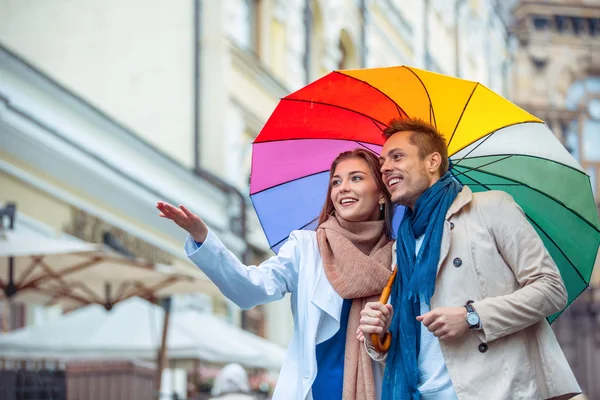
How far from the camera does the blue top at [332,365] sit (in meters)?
3.89

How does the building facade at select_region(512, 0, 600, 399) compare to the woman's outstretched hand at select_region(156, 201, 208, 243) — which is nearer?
the woman's outstretched hand at select_region(156, 201, 208, 243)

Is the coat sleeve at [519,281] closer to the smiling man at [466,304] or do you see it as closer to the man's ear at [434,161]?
the smiling man at [466,304]

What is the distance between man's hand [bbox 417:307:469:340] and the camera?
3.57 meters

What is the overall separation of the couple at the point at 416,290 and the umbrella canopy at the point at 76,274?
4.62 m

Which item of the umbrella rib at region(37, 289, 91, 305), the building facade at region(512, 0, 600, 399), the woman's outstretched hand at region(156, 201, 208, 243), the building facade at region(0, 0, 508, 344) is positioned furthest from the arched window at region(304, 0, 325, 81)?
the woman's outstretched hand at region(156, 201, 208, 243)

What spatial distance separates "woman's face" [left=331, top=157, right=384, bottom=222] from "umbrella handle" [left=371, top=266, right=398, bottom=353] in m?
0.35

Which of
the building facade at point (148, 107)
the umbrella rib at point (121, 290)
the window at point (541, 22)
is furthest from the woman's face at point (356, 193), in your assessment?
the window at point (541, 22)

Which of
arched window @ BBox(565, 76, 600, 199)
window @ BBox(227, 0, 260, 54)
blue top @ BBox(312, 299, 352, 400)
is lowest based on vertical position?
blue top @ BBox(312, 299, 352, 400)

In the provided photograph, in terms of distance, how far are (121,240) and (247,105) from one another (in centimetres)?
481

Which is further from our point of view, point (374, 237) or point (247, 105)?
point (247, 105)

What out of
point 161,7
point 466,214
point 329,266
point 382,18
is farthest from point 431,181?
point 382,18

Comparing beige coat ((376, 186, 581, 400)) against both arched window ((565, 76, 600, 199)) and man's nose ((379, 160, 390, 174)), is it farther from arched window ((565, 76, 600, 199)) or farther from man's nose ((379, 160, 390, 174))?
arched window ((565, 76, 600, 199))

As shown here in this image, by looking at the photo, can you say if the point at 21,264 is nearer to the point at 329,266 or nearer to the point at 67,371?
the point at 67,371

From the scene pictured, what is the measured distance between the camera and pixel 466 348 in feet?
12.0
